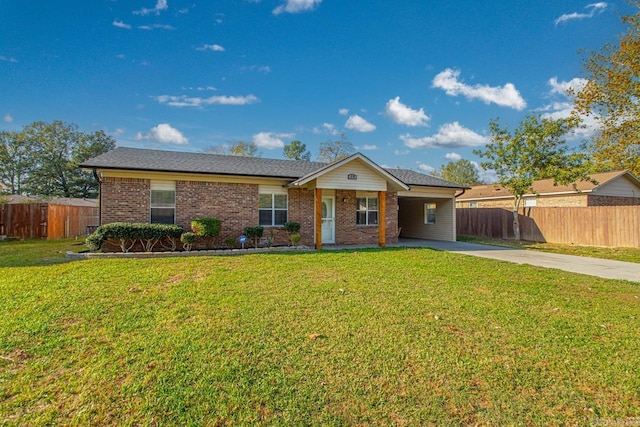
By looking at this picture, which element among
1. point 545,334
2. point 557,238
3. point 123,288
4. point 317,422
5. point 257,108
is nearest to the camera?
point 317,422

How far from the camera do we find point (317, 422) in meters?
2.61

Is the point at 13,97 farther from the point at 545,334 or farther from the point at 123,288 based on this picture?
the point at 545,334

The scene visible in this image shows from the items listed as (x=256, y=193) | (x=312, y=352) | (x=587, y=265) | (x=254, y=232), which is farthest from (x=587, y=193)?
(x=312, y=352)

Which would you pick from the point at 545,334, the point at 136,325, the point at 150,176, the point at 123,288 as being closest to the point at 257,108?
the point at 150,176

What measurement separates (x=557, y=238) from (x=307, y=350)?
17.8 m

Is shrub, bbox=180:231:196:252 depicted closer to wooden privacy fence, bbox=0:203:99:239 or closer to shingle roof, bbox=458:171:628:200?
wooden privacy fence, bbox=0:203:99:239

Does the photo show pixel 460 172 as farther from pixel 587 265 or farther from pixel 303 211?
pixel 303 211

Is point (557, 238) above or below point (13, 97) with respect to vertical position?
below

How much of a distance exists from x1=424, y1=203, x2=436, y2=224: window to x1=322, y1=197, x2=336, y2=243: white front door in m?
6.97

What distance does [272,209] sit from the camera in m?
13.0

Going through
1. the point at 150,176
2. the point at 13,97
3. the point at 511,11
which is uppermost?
the point at 511,11

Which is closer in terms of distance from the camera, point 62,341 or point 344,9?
point 62,341

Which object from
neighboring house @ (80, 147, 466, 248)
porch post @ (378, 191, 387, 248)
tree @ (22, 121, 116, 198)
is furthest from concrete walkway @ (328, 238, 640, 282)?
tree @ (22, 121, 116, 198)

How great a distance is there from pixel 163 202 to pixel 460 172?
51566 millimetres
